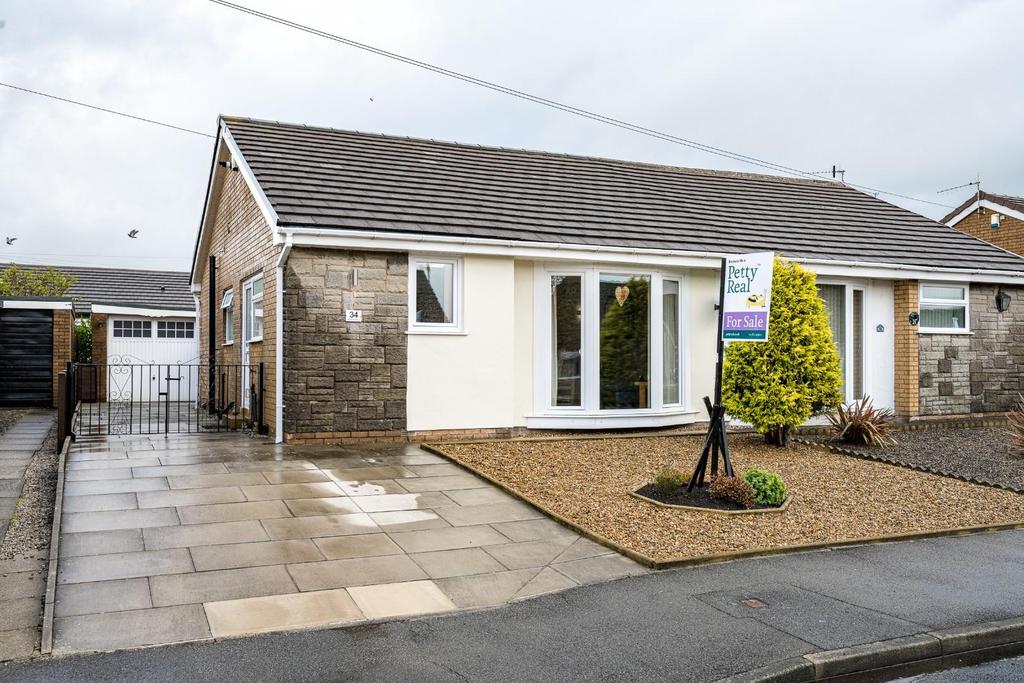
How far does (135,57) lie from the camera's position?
14.9 metres

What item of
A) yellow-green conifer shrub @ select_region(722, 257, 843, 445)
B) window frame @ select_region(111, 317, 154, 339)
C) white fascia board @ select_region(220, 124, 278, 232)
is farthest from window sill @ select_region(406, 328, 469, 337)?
window frame @ select_region(111, 317, 154, 339)

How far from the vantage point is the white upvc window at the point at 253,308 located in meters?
13.6

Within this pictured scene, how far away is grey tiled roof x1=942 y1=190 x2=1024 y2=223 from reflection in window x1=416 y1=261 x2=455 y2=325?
21.0 meters

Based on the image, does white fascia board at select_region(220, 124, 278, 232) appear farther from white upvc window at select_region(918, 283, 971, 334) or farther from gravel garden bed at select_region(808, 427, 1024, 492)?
white upvc window at select_region(918, 283, 971, 334)

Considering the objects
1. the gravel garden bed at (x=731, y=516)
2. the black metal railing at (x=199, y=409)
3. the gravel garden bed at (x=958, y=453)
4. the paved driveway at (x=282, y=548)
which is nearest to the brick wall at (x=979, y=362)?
the gravel garden bed at (x=958, y=453)

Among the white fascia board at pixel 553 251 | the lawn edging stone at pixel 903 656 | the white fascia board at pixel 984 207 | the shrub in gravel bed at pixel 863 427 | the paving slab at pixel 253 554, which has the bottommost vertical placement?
the lawn edging stone at pixel 903 656

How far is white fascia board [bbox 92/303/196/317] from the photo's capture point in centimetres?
2259

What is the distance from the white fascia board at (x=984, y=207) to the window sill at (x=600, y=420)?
18090 mm

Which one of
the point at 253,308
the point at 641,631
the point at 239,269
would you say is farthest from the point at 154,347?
the point at 641,631

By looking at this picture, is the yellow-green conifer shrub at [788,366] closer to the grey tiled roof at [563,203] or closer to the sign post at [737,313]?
the grey tiled roof at [563,203]

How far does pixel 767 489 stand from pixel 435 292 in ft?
18.7

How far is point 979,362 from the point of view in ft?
50.4

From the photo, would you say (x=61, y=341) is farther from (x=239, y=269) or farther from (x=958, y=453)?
(x=958, y=453)

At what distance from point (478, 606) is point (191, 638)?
1757 millimetres
